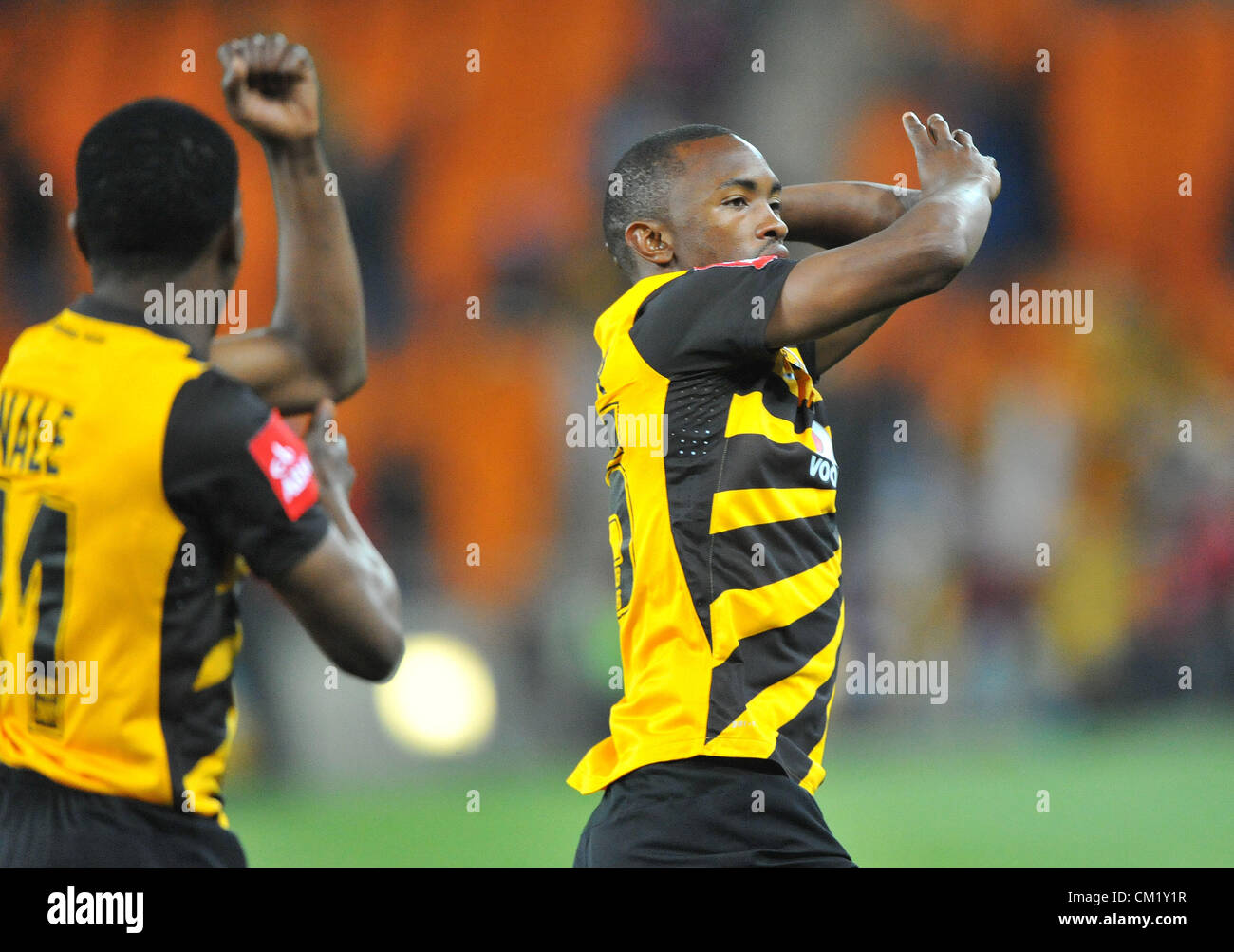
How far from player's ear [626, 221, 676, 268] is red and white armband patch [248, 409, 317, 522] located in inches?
57.4

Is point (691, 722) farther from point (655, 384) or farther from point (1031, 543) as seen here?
point (1031, 543)

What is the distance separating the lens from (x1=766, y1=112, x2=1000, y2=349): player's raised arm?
2.84 m

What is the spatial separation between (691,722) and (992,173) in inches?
57.7

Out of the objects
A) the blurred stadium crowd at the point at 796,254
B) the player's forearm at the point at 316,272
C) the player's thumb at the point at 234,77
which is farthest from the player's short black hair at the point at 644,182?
the blurred stadium crowd at the point at 796,254

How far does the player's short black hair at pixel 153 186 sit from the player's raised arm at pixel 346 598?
17.8 inches

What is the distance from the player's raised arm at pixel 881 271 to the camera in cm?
284

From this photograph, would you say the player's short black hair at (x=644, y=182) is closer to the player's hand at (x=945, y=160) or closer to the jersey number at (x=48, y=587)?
the player's hand at (x=945, y=160)

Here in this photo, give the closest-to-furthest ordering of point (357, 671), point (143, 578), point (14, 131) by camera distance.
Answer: point (143, 578) < point (357, 671) < point (14, 131)

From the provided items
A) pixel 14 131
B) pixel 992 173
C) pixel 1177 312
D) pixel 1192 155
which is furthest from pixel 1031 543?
pixel 14 131

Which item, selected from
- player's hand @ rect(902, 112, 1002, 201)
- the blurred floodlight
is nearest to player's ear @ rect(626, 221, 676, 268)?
player's hand @ rect(902, 112, 1002, 201)

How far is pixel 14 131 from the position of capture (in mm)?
10016

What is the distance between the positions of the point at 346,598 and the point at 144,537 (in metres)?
0.32

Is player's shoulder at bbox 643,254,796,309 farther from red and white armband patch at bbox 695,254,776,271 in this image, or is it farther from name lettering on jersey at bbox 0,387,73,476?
name lettering on jersey at bbox 0,387,73,476

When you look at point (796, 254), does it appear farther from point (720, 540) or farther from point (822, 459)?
point (720, 540)
